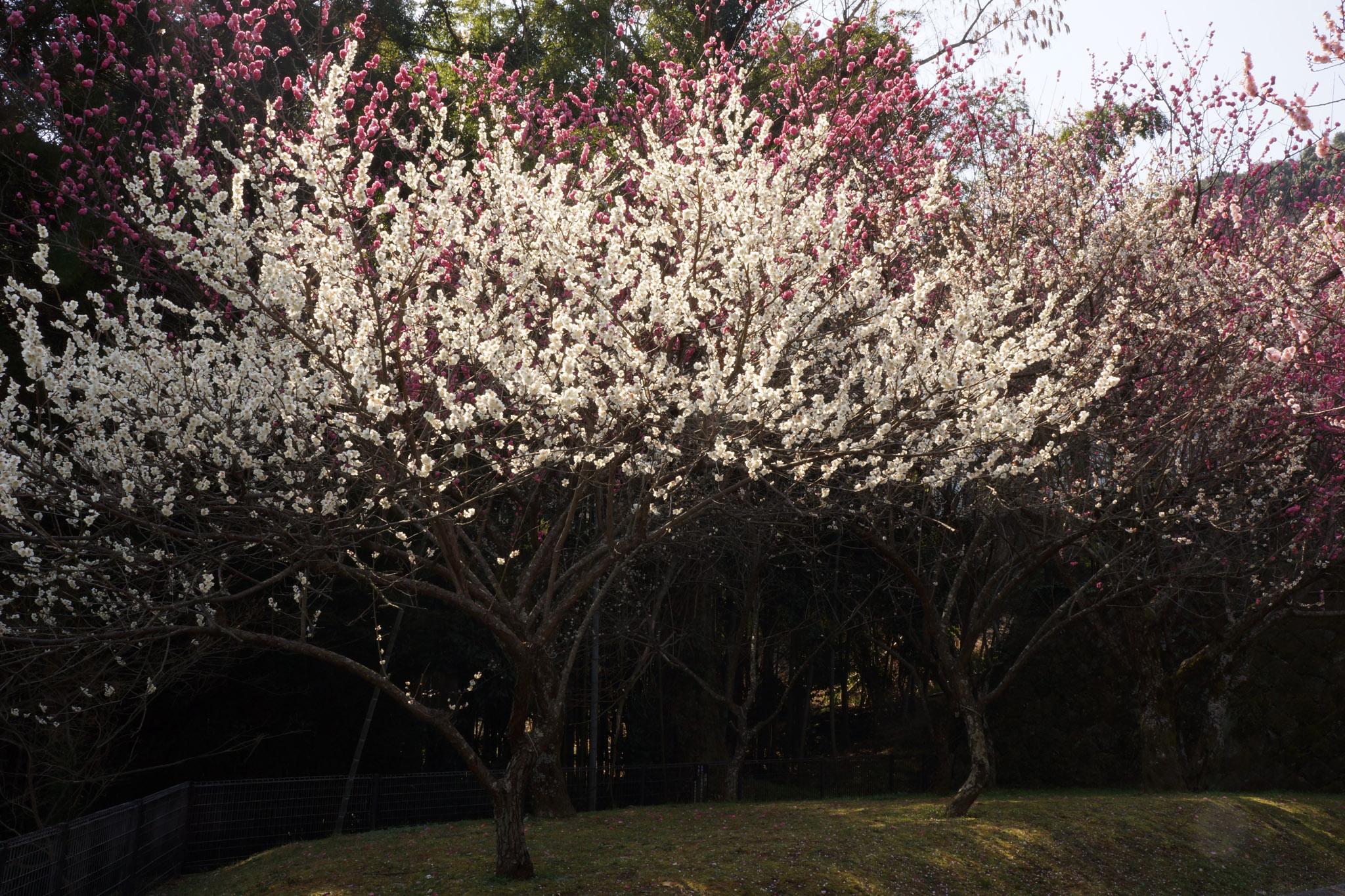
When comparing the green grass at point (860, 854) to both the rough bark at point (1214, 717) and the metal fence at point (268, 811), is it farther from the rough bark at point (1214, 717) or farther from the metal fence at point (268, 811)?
the rough bark at point (1214, 717)

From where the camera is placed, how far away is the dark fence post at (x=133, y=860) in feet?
32.5

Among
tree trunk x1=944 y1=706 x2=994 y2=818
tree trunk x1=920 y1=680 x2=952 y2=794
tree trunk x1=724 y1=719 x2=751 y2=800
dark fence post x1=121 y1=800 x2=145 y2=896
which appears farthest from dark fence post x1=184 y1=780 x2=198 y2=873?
tree trunk x1=920 y1=680 x2=952 y2=794

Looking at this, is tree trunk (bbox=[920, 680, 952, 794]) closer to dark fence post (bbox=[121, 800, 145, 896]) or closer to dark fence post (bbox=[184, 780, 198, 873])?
dark fence post (bbox=[184, 780, 198, 873])

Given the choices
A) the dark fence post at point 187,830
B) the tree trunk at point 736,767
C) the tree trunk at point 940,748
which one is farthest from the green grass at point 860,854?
the tree trunk at point 940,748

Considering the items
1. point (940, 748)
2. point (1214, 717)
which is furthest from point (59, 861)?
point (1214, 717)

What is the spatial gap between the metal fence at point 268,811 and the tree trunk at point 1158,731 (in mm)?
5354

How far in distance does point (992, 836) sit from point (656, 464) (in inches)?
217

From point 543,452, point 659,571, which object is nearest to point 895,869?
point 543,452

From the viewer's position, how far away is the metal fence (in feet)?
28.2

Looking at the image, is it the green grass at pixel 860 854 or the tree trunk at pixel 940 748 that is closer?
the green grass at pixel 860 854

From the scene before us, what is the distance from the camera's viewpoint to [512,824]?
324 inches

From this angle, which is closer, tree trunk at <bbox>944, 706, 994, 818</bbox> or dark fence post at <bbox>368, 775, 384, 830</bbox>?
tree trunk at <bbox>944, 706, 994, 818</bbox>

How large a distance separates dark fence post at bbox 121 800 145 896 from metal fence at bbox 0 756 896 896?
0.06 feet

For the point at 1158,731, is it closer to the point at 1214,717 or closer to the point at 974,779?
the point at 1214,717
